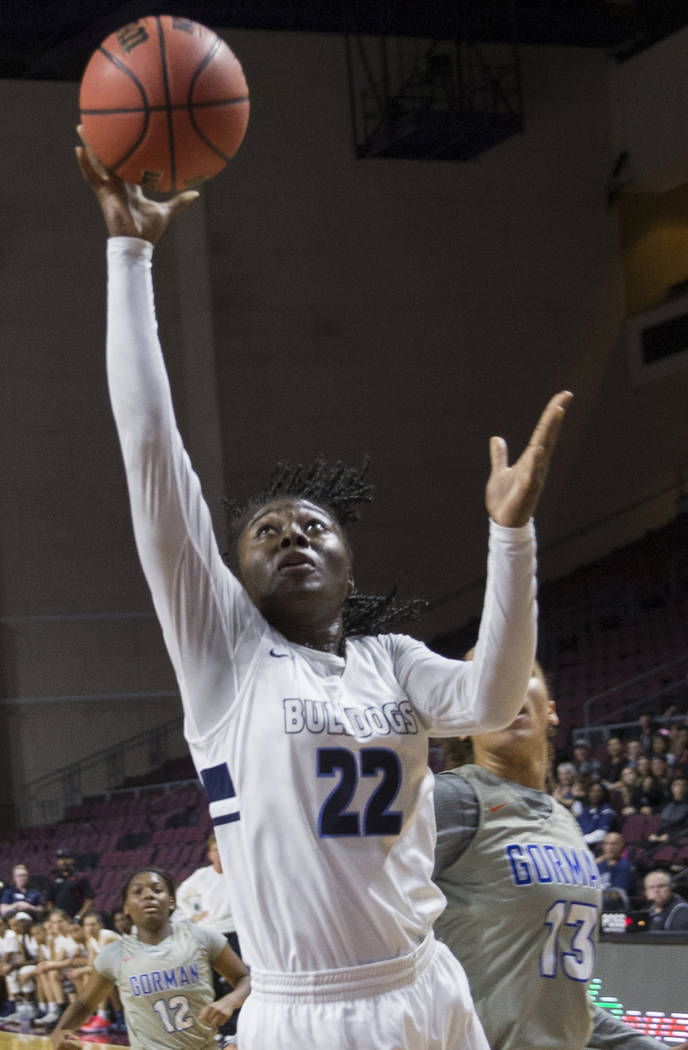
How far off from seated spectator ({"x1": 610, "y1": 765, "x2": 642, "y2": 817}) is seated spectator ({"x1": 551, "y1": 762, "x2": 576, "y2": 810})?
29cm

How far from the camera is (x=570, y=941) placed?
3238 millimetres

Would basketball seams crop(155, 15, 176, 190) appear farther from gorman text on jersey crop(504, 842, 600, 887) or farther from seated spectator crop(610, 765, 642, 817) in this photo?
seated spectator crop(610, 765, 642, 817)

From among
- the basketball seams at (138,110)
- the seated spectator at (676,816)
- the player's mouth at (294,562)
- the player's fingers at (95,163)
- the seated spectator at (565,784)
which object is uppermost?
the basketball seams at (138,110)

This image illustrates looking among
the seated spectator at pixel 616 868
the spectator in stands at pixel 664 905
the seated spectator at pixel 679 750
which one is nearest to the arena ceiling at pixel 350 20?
the seated spectator at pixel 679 750

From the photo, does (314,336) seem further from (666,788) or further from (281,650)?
(281,650)

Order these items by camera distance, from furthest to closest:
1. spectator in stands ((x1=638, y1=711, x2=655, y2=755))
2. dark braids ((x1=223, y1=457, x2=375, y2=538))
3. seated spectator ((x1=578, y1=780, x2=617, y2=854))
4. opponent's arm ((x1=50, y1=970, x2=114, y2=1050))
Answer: spectator in stands ((x1=638, y1=711, x2=655, y2=755)) → seated spectator ((x1=578, y1=780, x2=617, y2=854)) → opponent's arm ((x1=50, y1=970, x2=114, y2=1050)) → dark braids ((x1=223, y1=457, x2=375, y2=538))

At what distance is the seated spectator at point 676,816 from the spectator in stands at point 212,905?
2564 millimetres

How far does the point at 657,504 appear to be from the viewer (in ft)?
62.0

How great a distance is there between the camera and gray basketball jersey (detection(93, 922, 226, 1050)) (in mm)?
6016

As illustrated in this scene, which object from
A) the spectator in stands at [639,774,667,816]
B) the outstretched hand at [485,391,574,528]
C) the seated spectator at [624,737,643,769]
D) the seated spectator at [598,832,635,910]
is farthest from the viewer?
the seated spectator at [624,737,643,769]

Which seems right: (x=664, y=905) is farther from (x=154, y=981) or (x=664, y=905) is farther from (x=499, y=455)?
(x=499, y=455)

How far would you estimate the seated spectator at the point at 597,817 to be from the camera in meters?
9.33

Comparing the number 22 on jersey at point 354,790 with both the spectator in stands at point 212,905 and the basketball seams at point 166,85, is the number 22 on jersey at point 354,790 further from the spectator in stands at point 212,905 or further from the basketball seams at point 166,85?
the spectator in stands at point 212,905

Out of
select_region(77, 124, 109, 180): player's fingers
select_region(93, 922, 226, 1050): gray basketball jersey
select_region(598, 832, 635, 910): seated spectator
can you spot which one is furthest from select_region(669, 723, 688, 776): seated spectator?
select_region(77, 124, 109, 180): player's fingers
